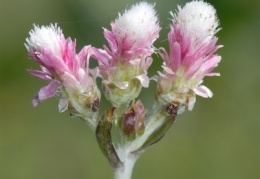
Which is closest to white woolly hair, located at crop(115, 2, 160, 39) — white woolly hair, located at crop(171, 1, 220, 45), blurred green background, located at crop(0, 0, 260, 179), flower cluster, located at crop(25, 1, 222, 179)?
flower cluster, located at crop(25, 1, 222, 179)

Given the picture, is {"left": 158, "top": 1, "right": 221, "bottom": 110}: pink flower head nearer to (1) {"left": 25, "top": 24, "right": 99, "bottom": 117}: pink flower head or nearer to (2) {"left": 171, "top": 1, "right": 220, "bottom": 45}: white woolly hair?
(2) {"left": 171, "top": 1, "right": 220, "bottom": 45}: white woolly hair

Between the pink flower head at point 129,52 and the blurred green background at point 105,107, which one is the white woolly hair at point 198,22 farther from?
the blurred green background at point 105,107

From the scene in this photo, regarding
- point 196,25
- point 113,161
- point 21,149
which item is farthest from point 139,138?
point 21,149

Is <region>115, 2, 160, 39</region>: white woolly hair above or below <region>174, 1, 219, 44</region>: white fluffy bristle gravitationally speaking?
above

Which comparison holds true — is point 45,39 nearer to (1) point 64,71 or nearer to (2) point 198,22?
(1) point 64,71

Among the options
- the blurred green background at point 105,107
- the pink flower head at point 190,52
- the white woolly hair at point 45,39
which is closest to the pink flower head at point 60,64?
the white woolly hair at point 45,39

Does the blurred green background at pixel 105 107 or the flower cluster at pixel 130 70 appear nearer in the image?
the flower cluster at pixel 130 70

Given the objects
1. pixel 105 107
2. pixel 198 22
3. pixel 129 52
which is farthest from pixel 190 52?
pixel 105 107
